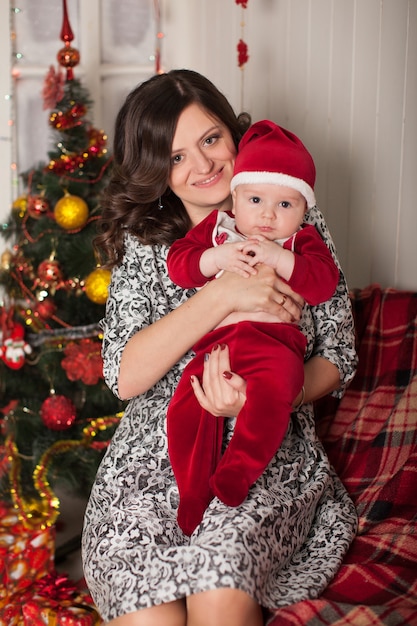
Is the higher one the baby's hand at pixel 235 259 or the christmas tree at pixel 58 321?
the baby's hand at pixel 235 259

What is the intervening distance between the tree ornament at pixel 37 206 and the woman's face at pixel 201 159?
864 millimetres

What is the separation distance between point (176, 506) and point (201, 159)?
0.85 meters

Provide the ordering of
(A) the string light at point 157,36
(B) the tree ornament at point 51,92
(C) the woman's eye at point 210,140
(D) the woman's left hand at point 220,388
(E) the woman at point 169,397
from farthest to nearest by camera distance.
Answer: (A) the string light at point 157,36, (B) the tree ornament at point 51,92, (C) the woman's eye at point 210,140, (D) the woman's left hand at point 220,388, (E) the woman at point 169,397

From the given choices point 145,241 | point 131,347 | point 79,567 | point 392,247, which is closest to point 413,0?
point 392,247

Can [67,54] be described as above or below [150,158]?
above

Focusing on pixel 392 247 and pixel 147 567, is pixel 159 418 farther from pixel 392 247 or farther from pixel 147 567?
pixel 392 247

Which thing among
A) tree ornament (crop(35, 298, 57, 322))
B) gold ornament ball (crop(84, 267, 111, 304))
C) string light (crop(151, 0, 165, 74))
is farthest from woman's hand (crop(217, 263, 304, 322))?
string light (crop(151, 0, 165, 74))

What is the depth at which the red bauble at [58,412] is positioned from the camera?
2686 millimetres

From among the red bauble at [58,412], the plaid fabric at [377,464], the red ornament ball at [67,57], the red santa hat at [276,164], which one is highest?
the red ornament ball at [67,57]

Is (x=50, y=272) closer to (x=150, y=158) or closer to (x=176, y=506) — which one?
(x=150, y=158)

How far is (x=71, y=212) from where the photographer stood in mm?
2611

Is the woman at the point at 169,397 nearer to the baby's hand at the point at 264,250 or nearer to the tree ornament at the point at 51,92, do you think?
the baby's hand at the point at 264,250

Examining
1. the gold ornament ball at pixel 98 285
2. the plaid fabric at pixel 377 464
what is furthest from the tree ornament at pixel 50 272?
the plaid fabric at pixel 377 464

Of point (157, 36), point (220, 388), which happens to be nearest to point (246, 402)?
point (220, 388)
